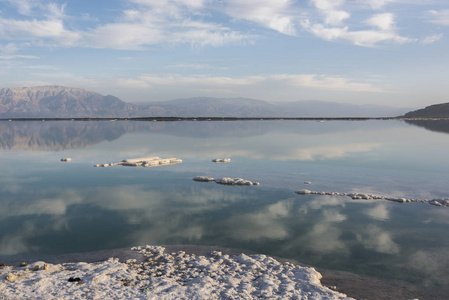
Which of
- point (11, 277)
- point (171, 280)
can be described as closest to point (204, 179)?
point (171, 280)

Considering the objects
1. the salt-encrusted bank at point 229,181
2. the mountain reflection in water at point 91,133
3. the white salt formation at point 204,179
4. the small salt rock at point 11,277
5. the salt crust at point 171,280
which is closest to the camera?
the salt crust at point 171,280

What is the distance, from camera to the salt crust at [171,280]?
10.6 meters

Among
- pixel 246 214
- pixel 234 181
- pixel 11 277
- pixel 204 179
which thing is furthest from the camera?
pixel 204 179

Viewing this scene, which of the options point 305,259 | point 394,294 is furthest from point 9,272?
point 394,294

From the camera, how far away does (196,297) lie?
10383mm

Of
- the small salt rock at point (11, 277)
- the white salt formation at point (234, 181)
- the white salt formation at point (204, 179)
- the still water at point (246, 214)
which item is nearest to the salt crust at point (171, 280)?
the small salt rock at point (11, 277)

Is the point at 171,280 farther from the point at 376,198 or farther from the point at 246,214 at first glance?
the point at 376,198

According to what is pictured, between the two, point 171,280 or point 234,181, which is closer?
point 171,280

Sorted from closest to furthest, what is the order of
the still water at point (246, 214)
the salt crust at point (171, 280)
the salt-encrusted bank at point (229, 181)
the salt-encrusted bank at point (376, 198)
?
the salt crust at point (171, 280), the still water at point (246, 214), the salt-encrusted bank at point (376, 198), the salt-encrusted bank at point (229, 181)

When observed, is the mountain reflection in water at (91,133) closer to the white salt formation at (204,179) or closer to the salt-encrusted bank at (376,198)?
the white salt formation at (204,179)

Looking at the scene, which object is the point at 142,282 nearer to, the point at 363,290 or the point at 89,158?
the point at 363,290

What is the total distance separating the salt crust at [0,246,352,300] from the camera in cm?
1056

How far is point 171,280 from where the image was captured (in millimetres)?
11492

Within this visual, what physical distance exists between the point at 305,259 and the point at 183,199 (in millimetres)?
10560
